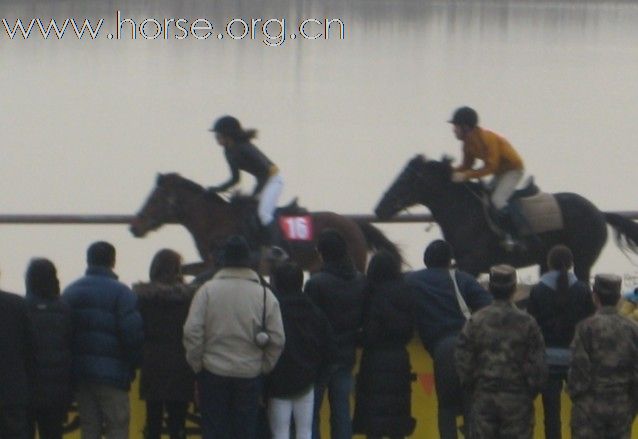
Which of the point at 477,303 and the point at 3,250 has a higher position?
the point at 477,303

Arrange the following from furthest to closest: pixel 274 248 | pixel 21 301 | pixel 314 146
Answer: pixel 314 146 → pixel 274 248 → pixel 21 301

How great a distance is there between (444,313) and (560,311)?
0.58 m

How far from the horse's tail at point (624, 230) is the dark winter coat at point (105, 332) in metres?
5.42

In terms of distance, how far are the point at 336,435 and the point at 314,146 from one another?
18.4m

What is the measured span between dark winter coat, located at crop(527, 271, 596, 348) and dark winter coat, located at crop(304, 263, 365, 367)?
912 mm

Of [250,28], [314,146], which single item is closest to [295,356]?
[314,146]

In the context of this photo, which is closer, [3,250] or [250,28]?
[3,250]

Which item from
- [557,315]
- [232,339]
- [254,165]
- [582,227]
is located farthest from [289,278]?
[582,227]

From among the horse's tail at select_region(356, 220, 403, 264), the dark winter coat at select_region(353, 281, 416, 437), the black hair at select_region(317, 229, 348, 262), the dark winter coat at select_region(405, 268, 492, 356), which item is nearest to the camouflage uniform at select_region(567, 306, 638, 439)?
the dark winter coat at select_region(405, 268, 492, 356)

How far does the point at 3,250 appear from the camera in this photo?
54.0ft

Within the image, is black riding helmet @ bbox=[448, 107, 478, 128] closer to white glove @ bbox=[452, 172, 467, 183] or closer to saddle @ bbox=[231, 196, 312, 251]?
white glove @ bbox=[452, 172, 467, 183]

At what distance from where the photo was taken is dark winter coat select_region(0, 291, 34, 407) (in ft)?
28.4

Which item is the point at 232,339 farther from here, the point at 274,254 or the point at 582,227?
the point at 582,227

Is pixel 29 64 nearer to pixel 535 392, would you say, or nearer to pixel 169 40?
pixel 169 40
